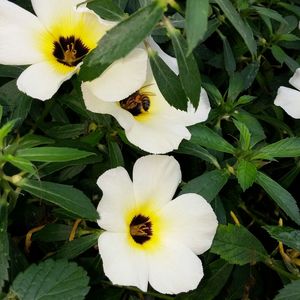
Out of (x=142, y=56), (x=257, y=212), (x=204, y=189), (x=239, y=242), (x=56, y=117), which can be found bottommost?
(x=257, y=212)

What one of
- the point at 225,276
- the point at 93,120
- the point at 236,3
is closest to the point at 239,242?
the point at 225,276

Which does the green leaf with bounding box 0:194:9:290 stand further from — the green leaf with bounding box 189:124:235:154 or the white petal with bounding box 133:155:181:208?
the green leaf with bounding box 189:124:235:154

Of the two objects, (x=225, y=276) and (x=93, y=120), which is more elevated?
(x=93, y=120)

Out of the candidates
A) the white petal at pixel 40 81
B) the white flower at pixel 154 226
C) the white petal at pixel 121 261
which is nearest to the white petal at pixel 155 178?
the white flower at pixel 154 226

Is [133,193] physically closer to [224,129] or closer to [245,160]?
[245,160]

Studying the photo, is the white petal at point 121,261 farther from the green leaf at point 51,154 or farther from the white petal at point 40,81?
the white petal at point 40,81

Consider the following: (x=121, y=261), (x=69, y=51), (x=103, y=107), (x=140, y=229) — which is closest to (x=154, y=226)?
(x=140, y=229)

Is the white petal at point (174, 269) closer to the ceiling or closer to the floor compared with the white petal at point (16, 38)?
closer to the floor
